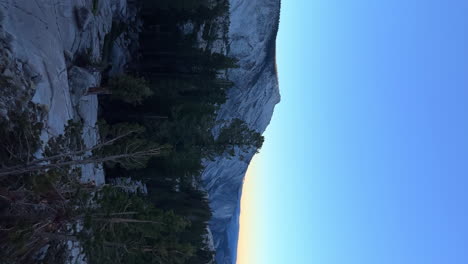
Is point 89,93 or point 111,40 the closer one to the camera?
point 89,93

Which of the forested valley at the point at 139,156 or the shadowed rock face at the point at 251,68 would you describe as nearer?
the forested valley at the point at 139,156

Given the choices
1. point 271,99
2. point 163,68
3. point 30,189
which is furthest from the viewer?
point 271,99

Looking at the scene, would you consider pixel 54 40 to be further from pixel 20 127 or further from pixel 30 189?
pixel 30 189

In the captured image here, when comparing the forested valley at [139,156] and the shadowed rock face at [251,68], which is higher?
the shadowed rock face at [251,68]

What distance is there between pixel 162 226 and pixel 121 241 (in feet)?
6.59

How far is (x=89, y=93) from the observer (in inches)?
763

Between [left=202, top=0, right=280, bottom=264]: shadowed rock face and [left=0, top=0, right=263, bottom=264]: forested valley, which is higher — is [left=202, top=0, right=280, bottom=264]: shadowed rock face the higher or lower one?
the higher one

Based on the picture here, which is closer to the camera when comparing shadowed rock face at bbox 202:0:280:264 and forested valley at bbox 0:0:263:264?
forested valley at bbox 0:0:263:264

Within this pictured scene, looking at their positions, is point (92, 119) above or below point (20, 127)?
above

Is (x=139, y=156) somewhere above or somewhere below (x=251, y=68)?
below

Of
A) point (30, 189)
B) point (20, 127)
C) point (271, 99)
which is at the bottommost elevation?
point (30, 189)

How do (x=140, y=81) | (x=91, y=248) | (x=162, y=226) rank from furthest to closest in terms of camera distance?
1. (x=140, y=81)
2. (x=162, y=226)
3. (x=91, y=248)

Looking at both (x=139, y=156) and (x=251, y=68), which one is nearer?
(x=139, y=156)

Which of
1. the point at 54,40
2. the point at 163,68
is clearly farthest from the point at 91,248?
the point at 163,68
